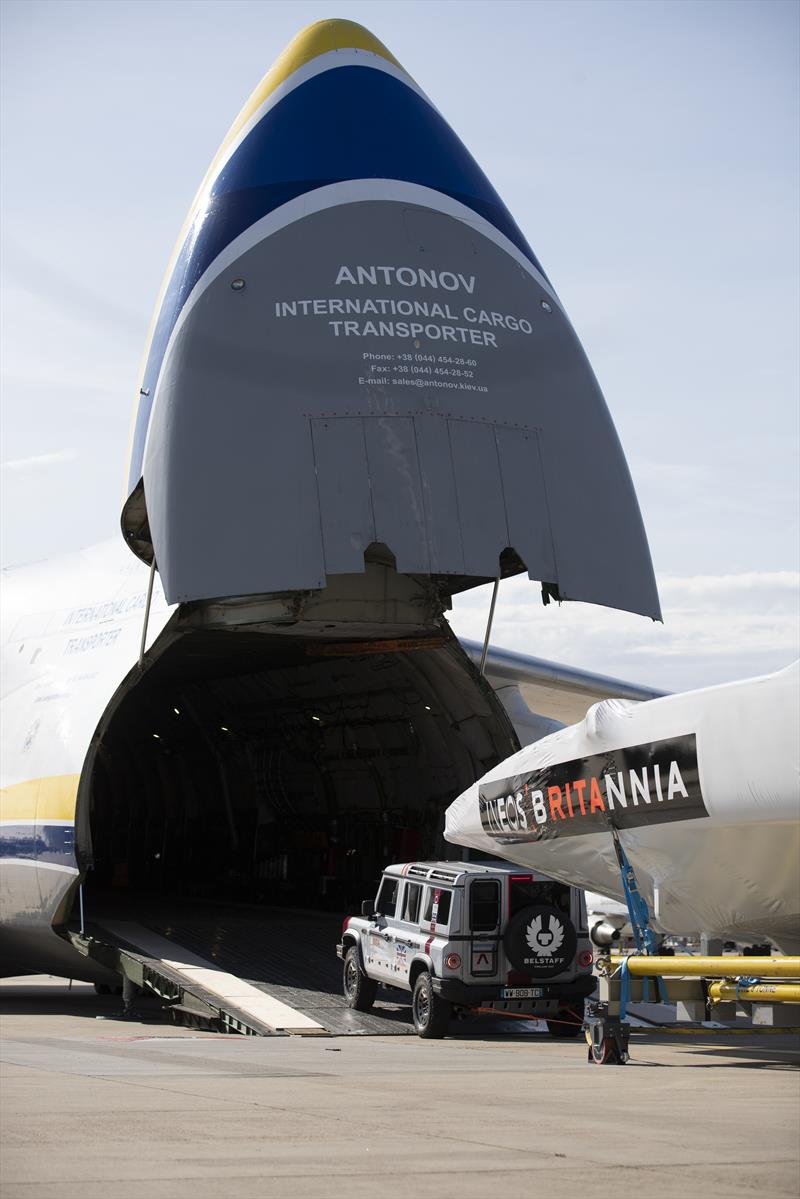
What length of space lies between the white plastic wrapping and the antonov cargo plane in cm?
356

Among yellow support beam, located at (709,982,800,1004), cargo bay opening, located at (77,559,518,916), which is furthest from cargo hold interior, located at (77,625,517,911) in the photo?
yellow support beam, located at (709,982,800,1004)

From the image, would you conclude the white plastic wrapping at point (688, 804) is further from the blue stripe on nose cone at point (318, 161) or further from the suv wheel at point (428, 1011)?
the blue stripe on nose cone at point (318, 161)

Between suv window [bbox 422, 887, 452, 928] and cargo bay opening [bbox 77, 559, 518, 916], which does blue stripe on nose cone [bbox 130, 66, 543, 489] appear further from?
suv window [bbox 422, 887, 452, 928]

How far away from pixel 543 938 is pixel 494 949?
557 mm

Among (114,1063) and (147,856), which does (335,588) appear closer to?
(114,1063)

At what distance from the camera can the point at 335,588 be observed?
1738 centimetres

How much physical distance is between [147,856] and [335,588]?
19.0m

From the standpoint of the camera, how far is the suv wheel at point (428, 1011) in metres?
15.2

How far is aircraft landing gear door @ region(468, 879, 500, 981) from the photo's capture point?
1514 centimetres

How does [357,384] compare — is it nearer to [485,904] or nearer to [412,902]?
[485,904]

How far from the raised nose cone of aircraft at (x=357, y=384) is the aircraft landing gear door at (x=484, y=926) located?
3.12 meters

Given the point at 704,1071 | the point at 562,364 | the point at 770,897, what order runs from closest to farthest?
1. the point at 770,897
2. the point at 704,1071
3. the point at 562,364

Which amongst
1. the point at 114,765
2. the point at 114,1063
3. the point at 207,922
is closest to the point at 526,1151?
the point at 114,1063

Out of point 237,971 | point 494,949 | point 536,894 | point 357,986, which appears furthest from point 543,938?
point 237,971
